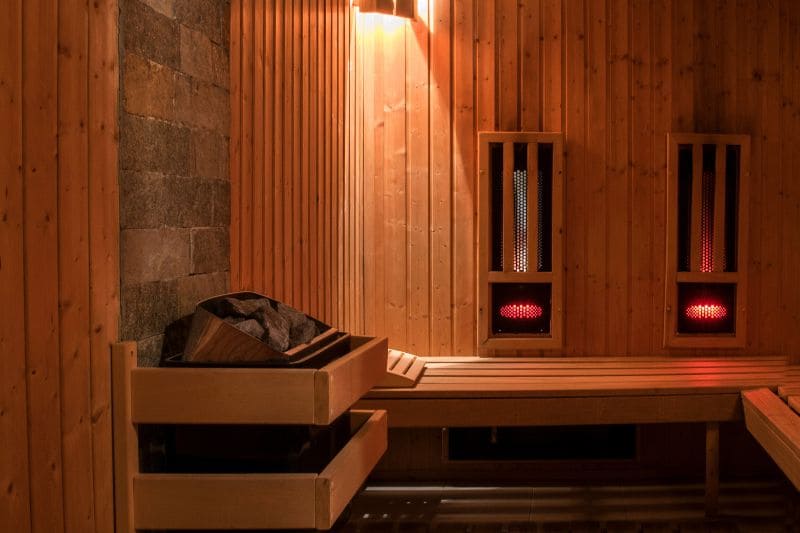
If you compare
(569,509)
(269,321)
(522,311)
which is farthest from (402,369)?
(269,321)

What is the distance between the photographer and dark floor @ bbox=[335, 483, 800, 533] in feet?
15.4

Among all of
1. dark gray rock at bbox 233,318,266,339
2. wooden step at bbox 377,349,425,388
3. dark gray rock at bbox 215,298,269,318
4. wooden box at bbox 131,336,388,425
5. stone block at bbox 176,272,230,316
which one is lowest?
wooden step at bbox 377,349,425,388

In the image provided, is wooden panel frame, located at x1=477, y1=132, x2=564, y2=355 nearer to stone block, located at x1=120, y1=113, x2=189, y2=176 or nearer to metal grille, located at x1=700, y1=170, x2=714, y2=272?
metal grille, located at x1=700, y1=170, x2=714, y2=272

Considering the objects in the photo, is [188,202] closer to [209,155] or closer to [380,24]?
[209,155]

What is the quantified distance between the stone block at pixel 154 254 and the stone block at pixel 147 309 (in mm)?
Answer: 25

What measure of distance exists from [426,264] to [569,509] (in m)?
1.46

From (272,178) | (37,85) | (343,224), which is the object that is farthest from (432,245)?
(37,85)

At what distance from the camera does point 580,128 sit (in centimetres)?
551

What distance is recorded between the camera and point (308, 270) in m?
4.52

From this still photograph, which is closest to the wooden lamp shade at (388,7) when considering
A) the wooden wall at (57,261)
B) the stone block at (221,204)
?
the stone block at (221,204)

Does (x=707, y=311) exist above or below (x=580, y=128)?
below

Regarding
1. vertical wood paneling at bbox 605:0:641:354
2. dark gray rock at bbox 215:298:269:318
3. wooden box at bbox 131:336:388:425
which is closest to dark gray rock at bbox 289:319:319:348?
dark gray rock at bbox 215:298:269:318

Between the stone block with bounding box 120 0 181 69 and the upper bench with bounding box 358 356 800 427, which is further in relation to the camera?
the upper bench with bounding box 358 356 800 427

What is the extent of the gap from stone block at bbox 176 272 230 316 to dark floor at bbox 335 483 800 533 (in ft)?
5.10
